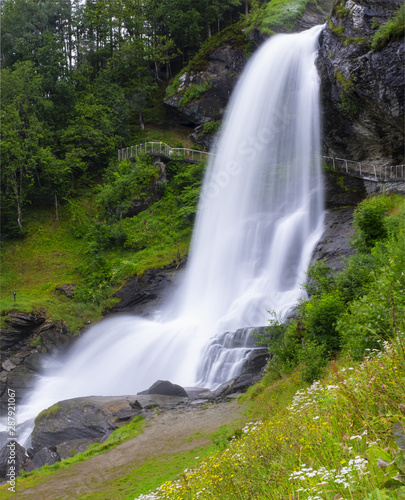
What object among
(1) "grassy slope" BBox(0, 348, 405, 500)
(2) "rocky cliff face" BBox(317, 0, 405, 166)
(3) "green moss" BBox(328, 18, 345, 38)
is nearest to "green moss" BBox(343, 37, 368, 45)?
(2) "rocky cliff face" BBox(317, 0, 405, 166)

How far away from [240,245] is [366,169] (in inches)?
328

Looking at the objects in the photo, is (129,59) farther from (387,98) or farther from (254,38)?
(387,98)

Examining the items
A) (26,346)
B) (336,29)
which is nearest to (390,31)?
(336,29)

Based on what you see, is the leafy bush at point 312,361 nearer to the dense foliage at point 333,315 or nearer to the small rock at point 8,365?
the dense foliage at point 333,315

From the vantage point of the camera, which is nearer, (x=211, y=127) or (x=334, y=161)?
(x=334, y=161)

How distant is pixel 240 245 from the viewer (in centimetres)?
2511

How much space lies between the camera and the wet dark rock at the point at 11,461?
1199 cm

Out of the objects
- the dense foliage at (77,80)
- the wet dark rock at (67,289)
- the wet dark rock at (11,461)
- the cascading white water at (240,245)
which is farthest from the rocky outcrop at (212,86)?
the wet dark rock at (11,461)

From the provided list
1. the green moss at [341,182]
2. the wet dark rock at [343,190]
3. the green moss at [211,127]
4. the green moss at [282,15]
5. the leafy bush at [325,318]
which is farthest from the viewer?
the green moss at [282,15]

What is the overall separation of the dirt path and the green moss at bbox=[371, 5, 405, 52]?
55.4 feet

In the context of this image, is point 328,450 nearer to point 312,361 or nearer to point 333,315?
point 312,361

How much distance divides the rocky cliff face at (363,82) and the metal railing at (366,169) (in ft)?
1.60

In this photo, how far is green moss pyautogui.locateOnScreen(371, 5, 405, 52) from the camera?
18.9 metres

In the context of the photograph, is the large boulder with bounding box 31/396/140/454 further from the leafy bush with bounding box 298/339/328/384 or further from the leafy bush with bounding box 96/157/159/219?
the leafy bush with bounding box 96/157/159/219
